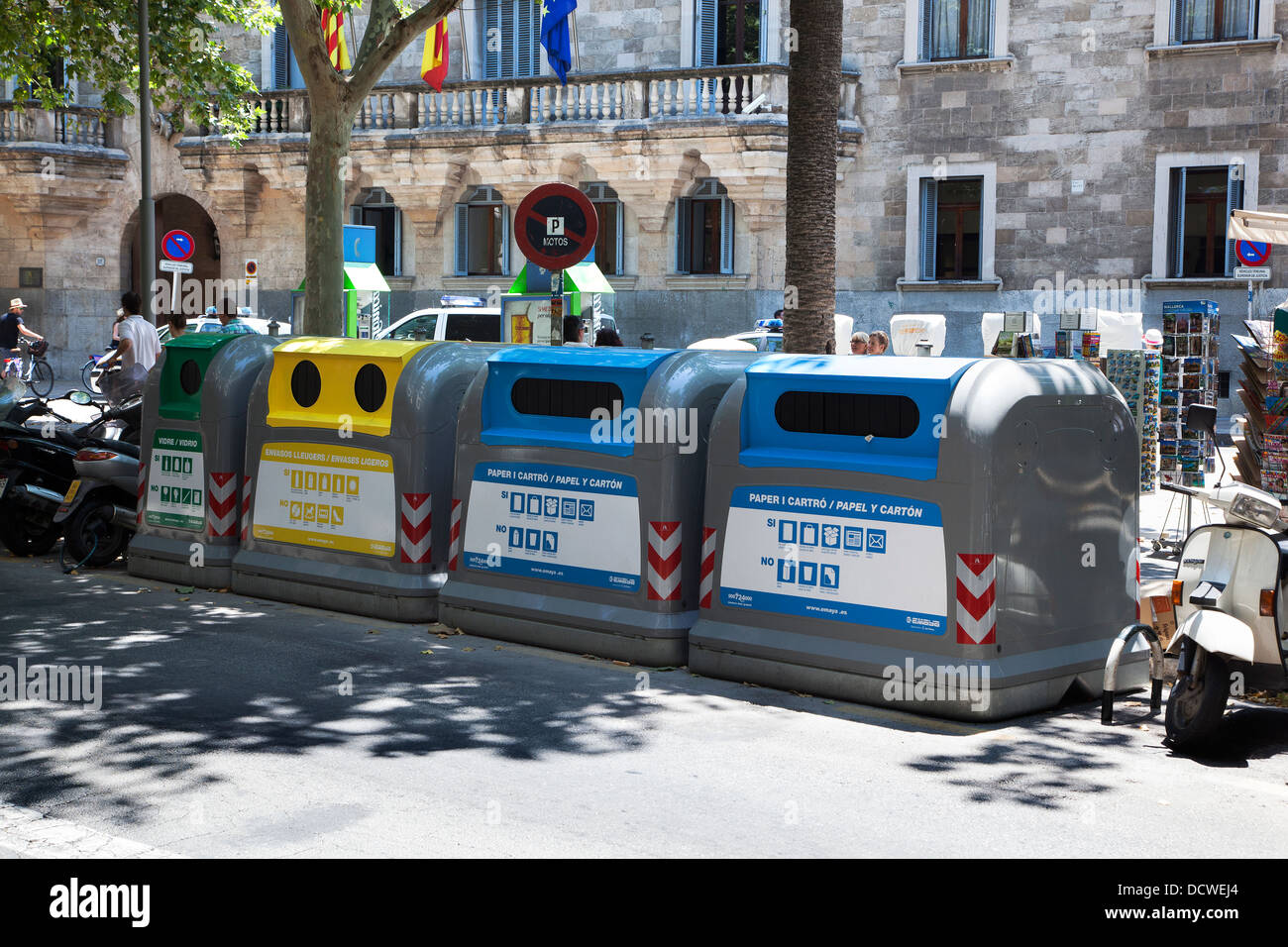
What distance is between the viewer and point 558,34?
2670 centimetres

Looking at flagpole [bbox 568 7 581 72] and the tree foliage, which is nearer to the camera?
the tree foliage

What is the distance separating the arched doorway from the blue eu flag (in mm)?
10171

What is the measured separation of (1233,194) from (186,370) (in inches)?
760

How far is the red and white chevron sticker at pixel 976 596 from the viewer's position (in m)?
6.83

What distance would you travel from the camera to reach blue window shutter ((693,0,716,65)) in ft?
94.3

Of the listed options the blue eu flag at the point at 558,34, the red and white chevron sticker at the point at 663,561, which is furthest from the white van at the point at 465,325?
the red and white chevron sticker at the point at 663,561

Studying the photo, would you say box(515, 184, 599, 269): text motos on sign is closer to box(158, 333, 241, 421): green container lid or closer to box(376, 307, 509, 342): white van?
box(158, 333, 241, 421): green container lid

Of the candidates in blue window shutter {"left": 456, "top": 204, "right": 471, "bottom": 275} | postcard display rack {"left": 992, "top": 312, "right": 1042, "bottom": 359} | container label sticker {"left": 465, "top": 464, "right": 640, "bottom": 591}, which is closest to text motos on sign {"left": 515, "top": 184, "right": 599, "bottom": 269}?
container label sticker {"left": 465, "top": 464, "right": 640, "bottom": 591}

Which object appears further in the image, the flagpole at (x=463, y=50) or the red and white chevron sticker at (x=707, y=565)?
the flagpole at (x=463, y=50)

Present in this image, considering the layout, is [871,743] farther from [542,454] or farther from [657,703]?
[542,454]

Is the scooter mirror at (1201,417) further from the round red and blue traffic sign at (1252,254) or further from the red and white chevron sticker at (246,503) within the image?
the round red and blue traffic sign at (1252,254)

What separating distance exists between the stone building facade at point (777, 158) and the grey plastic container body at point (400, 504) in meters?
18.6

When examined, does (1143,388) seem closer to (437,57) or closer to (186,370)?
(186,370)
